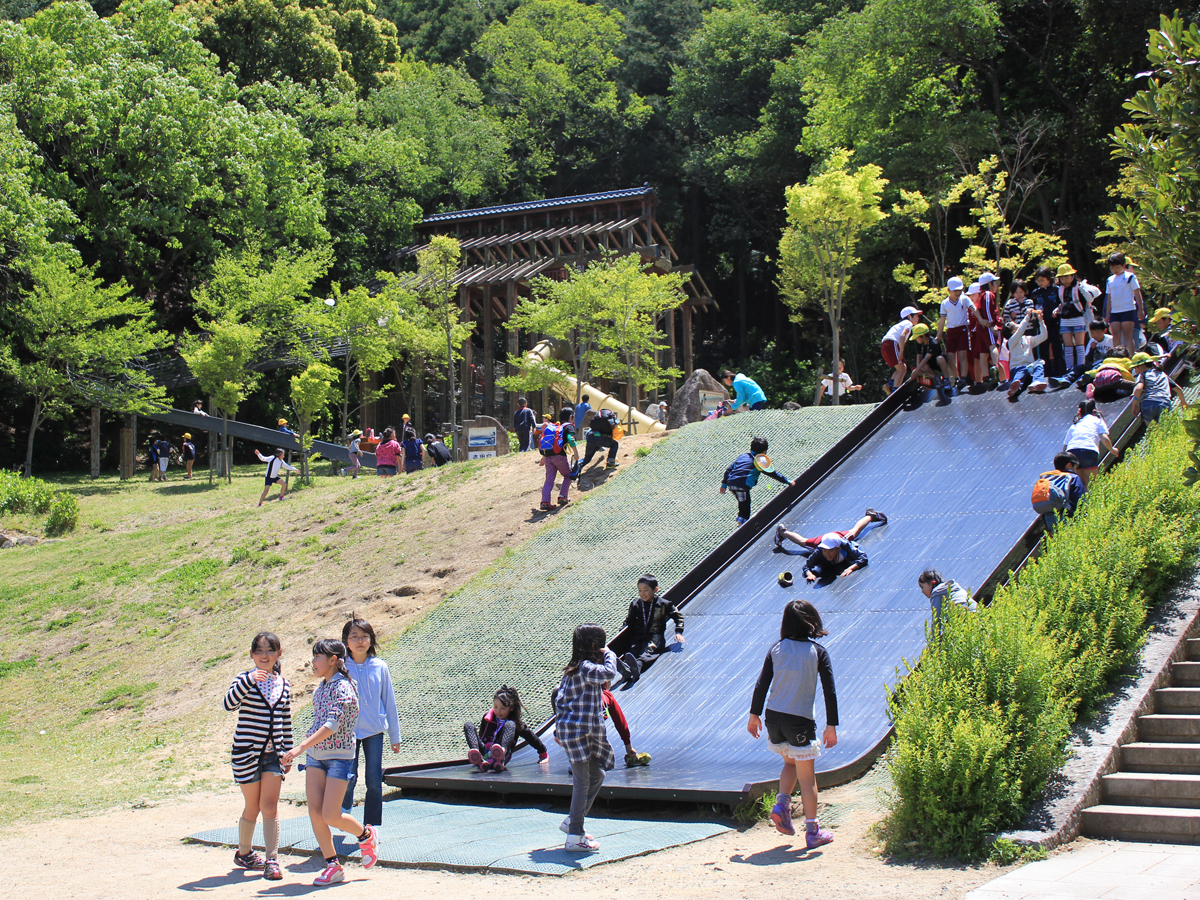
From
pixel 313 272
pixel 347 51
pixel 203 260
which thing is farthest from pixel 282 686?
pixel 347 51

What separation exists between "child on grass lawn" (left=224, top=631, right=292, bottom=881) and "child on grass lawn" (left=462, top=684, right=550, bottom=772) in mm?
2404

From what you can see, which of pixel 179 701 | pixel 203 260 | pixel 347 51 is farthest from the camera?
pixel 347 51

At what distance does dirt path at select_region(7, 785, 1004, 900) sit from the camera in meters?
5.75

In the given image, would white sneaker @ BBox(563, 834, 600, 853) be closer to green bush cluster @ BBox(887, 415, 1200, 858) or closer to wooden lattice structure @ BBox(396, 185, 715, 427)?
green bush cluster @ BBox(887, 415, 1200, 858)

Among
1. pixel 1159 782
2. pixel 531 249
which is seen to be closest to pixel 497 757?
pixel 1159 782

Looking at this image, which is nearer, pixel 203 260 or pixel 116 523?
pixel 116 523

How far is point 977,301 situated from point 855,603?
22.4ft

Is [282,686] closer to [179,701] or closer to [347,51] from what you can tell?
[179,701]

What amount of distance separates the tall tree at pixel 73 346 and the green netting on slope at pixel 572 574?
55.8 feet

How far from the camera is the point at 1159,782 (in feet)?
21.0

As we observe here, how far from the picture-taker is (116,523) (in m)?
24.9

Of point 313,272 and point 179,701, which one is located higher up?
point 313,272

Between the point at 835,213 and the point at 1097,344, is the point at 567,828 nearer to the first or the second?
the point at 1097,344

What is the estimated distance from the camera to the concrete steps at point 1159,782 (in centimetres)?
610
